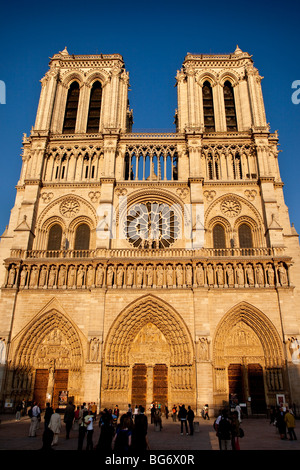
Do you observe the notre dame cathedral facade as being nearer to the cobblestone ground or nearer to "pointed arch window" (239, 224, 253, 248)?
"pointed arch window" (239, 224, 253, 248)

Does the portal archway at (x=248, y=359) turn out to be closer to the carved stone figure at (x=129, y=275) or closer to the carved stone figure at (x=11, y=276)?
the carved stone figure at (x=129, y=275)

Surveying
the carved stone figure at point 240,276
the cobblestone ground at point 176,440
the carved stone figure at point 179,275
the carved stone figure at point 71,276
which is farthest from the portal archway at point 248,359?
the carved stone figure at point 71,276

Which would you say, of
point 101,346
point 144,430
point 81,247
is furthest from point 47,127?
point 144,430

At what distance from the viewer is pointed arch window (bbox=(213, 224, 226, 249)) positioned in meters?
22.9

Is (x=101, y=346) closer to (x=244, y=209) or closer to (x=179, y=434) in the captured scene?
→ (x=179, y=434)

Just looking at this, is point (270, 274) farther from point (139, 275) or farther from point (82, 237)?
point (82, 237)

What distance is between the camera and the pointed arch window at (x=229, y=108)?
27.5 meters

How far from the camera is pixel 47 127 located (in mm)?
26000

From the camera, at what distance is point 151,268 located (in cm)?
2073

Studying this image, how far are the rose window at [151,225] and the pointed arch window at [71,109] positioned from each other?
8626mm

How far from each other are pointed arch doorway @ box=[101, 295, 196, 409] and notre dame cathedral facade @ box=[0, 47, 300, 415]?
57mm

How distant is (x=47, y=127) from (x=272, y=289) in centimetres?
1845

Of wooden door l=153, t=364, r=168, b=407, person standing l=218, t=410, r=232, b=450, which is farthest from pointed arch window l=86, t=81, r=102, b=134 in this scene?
person standing l=218, t=410, r=232, b=450

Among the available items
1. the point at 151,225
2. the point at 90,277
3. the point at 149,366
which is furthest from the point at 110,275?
the point at 149,366
